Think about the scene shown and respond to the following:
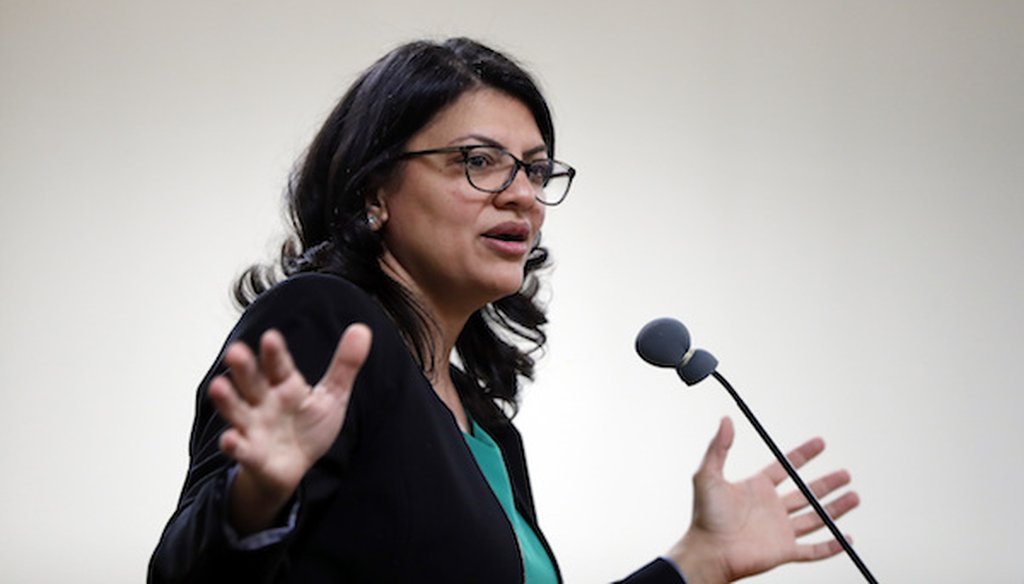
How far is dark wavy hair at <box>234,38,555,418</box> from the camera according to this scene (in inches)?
57.5

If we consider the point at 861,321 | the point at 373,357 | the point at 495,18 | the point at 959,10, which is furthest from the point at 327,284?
the point at 959,10

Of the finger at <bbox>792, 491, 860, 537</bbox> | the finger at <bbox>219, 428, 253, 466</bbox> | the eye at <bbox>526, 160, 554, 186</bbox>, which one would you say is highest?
the eye at <bbox>526, 160, 554, 186</bbox>

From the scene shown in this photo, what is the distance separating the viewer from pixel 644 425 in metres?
3.12

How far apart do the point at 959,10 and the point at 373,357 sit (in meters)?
2.69

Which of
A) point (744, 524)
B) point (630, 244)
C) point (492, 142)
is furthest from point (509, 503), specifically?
point (630, 244)

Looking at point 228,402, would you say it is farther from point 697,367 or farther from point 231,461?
point 697,367

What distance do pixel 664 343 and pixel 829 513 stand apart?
Result: 13.1 inches

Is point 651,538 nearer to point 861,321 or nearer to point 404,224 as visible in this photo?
point 861,321

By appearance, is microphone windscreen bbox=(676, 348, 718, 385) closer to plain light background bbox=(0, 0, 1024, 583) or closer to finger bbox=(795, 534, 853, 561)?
finger bbox=(795, 534, 853, 561)

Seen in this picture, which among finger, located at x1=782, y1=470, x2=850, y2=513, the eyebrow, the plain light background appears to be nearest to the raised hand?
finger, located at x1=782, y1=470, x2=850, y2=513

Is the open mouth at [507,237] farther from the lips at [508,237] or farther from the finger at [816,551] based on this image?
the finger at [816,551]

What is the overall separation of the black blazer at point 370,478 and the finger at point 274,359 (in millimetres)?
175

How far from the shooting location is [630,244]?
3.17 metres

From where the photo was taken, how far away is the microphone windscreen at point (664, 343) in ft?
4.79
